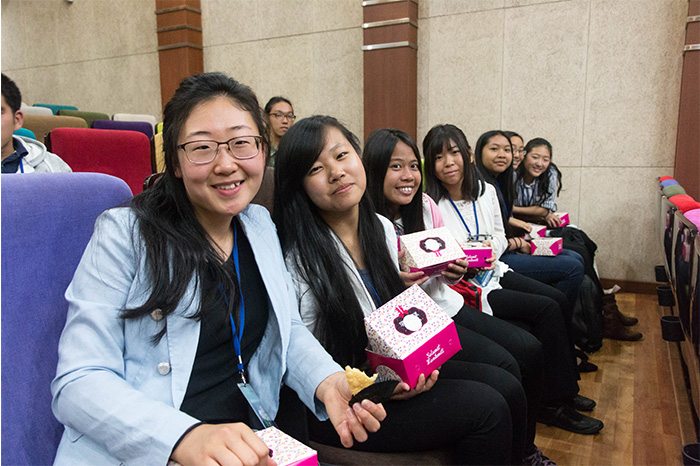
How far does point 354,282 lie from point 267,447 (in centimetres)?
68

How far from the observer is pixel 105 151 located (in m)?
2.72

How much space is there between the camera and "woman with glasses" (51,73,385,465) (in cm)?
77

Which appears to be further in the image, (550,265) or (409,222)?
(550,265)

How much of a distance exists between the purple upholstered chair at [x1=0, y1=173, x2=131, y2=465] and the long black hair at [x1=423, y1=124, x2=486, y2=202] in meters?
1.72

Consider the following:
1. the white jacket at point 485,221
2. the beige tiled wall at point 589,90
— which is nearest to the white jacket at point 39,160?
the white jacket at point 485,221

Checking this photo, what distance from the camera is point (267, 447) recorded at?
2.49 feet

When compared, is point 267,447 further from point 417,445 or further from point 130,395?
point 417,445

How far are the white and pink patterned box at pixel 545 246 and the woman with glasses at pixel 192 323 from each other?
2.06m

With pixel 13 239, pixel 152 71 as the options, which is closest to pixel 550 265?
pixel 13 239

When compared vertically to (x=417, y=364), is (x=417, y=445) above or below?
below

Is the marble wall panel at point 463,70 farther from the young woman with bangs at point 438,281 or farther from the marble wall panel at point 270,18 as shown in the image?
the young woman with bangs at point 438,281

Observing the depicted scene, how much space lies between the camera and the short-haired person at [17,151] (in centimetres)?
230

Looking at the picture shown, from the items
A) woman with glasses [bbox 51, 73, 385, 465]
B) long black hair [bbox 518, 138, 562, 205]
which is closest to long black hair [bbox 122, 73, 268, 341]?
woman with glasses [bbox 51, 73, 385, 465]

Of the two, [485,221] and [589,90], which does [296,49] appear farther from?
[485,221]
